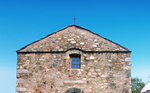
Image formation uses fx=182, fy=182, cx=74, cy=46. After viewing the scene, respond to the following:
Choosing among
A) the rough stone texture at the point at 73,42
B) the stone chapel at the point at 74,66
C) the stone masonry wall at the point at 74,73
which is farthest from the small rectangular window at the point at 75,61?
the rough stone texture at the point at 73,42

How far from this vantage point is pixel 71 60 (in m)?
11.4

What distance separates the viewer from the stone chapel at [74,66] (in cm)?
1077

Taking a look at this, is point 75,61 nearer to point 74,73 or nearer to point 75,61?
point 75,61

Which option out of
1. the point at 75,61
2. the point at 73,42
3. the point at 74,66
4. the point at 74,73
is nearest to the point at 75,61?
the point at 75,61

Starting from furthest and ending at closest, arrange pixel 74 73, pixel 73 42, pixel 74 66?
pixel 73 42, pixel 74 66, pixel 74 73

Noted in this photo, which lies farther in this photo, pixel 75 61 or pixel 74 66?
pixel 75 61

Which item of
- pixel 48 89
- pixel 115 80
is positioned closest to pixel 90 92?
pixel 115 80

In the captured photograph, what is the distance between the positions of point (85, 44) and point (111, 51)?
169 centimetres

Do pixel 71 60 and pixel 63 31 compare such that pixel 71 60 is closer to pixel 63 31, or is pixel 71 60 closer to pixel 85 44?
pixel 85 44

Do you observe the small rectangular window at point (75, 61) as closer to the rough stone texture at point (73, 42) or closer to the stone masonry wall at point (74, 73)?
the stone masonry wall at point (74, 73)

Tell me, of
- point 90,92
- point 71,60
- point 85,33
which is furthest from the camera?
point 85,33

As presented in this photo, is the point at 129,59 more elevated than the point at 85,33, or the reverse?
the point at 85,33

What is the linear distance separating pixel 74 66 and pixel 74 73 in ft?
1.53

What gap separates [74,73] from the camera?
36.1ft
